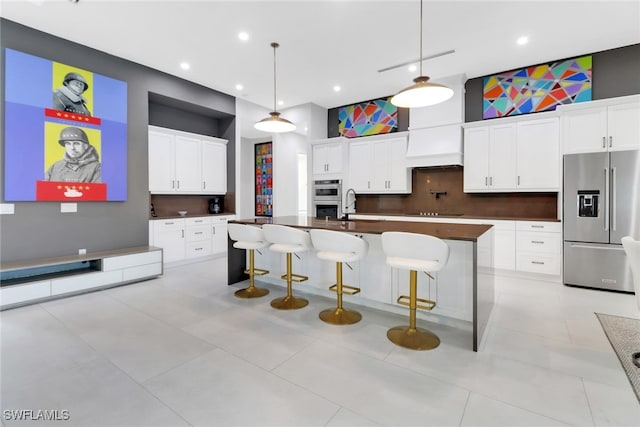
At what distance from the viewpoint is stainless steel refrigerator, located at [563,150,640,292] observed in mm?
3715

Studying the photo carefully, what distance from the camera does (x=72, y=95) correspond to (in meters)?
3.98

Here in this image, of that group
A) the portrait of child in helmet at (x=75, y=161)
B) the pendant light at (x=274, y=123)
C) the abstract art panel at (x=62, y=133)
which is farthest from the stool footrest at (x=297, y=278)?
the portrait of child in helmet at (x=75, y=161)

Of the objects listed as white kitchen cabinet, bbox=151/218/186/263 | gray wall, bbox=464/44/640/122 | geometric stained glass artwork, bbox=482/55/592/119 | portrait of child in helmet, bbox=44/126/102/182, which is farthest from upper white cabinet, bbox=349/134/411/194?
portrait of child in helmet, bbox=44/126/102/182

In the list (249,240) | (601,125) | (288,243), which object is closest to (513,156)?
(601,125)

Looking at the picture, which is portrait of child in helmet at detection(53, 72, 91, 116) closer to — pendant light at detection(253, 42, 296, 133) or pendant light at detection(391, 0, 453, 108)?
pendant light at detection(253, 42, 296, 133)

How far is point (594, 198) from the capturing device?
3902 millimetres

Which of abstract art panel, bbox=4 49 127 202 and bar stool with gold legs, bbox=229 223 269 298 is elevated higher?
abstract art panel, bbox=4 49 127 202

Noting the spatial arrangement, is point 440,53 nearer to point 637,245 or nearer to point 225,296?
point 637,245

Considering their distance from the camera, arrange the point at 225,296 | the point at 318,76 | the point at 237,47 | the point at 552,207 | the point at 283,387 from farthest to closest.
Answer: the point at 318,76
the point at 552,207
the point at 237,47
the point at 225,296
the point at 283,387

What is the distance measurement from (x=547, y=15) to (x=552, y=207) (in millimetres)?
2712

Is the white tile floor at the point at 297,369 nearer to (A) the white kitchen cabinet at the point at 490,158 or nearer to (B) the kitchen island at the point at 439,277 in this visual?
(B) the kitchen island at the point at 439,277

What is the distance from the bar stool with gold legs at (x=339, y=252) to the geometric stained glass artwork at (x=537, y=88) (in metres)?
3.97

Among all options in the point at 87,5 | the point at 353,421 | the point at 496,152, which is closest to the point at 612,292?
the point at 496,152

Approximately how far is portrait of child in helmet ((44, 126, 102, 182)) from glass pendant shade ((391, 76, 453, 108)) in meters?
4.11
